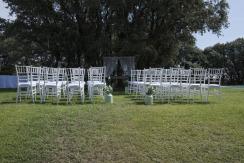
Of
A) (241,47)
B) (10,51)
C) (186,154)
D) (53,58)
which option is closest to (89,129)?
(186,154)

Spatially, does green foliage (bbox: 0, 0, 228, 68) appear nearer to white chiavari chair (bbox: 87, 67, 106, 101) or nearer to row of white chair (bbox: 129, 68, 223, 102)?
white chiavari chair (bbox: 87, 67, 106, 101)

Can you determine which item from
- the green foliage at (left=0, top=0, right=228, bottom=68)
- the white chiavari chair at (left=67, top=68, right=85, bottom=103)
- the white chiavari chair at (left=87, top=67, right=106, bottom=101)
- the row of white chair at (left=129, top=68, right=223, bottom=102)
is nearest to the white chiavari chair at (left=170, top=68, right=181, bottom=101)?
the row of white chair at (left=129, top=68, right=223, bottom=102)

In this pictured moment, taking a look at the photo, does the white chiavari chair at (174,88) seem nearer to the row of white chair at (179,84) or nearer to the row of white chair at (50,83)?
the row of white chair at (179,84)

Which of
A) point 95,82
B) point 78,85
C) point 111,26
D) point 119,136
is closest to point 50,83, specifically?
point 78,85

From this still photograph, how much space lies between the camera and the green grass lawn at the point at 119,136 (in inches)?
227

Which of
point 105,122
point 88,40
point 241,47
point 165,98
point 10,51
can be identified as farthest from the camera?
point 10,51

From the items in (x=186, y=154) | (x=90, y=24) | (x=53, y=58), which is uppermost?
(x=90, y=24)

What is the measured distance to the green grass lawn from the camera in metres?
5.77

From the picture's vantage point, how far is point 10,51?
36.4 meters

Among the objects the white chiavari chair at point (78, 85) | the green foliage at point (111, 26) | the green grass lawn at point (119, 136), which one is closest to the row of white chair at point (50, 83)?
the white chiavari chair at point (78, 85)

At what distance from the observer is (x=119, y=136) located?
20.7 feet

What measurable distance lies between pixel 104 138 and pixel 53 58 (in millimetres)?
18211

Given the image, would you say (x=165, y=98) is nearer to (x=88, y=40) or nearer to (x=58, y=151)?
(x=58, y=151)

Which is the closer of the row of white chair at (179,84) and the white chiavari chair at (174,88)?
the row of white chair at (179,84)
